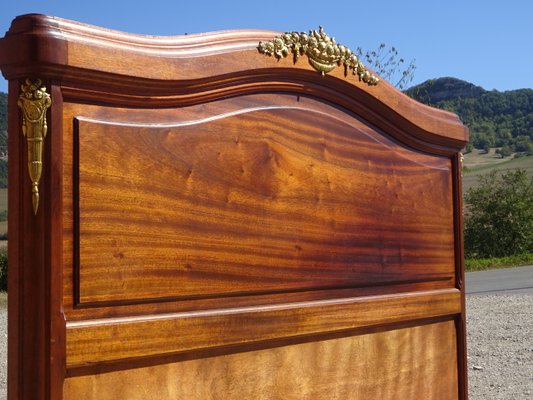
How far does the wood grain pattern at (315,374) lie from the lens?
5.20 feet

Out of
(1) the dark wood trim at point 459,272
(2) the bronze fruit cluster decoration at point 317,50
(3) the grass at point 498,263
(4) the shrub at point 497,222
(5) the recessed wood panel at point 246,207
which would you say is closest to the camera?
(5) the recessed wood panel at point 246,207

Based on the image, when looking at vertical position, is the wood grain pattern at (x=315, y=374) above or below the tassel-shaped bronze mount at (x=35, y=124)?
below

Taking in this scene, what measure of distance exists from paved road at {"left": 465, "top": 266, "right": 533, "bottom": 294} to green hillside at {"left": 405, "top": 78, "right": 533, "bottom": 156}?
103ft

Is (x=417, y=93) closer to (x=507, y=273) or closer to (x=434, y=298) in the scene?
(x=507, y=273)

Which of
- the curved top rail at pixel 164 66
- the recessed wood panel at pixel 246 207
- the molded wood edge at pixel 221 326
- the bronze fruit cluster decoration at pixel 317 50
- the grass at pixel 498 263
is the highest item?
the bronze fruit cluster decoration at pixel 317 50

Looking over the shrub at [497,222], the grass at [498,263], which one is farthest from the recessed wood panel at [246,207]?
the shrub at [497,222]

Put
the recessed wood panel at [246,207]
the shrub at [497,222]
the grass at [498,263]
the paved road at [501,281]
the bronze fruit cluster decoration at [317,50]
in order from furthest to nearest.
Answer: the shrub at [497,222]
the grass at [498,263]
the paved road at [501,281]
the bronze fruit cluster decoration at [317,50]
the recessed wood panel at [246,207]

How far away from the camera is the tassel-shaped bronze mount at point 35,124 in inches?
55.0

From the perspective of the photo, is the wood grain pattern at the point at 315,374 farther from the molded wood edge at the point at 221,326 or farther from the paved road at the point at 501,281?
the paved road at the point at 501,281

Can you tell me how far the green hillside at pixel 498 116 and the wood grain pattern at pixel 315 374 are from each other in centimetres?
4662

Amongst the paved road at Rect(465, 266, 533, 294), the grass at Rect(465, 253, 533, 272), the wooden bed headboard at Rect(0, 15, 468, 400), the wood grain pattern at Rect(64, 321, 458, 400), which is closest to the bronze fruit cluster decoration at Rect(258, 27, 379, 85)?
the wooden bed headboard at Rect(0, 15, 468, 400)

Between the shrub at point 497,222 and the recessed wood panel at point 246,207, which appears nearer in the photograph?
the recessed wood panel at point 246,207

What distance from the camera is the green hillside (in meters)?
50.3

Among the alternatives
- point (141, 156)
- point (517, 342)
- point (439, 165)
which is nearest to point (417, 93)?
point (517, 342)
